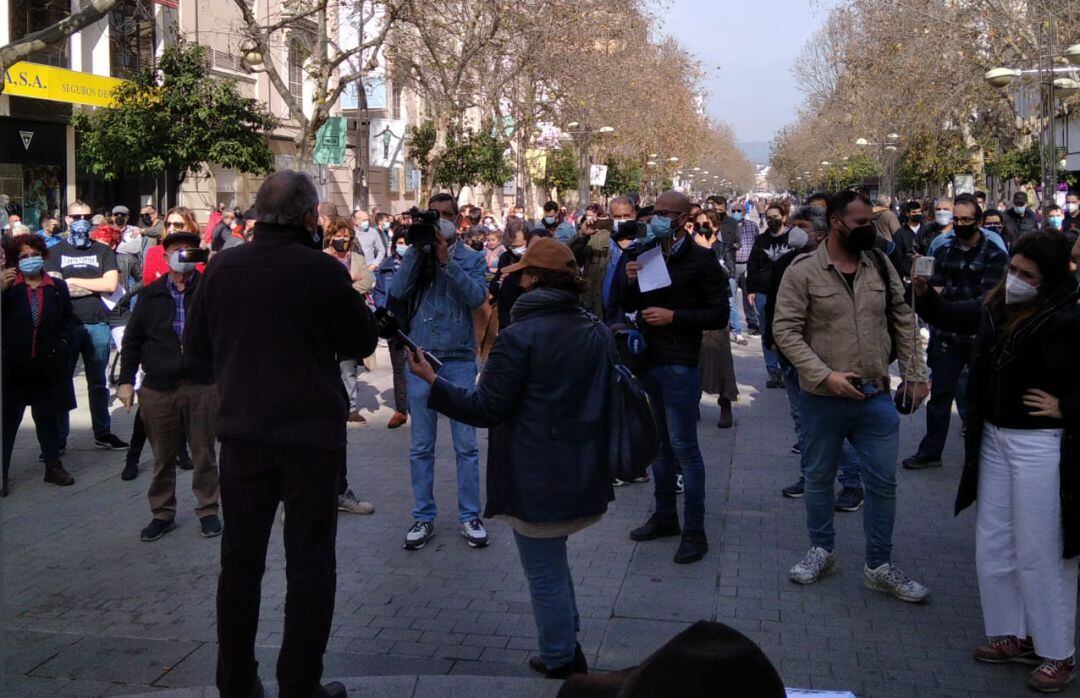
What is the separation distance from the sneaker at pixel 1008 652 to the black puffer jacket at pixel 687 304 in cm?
206

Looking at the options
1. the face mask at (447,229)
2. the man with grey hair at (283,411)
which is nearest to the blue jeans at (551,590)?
the man with grey hair at (283,411)

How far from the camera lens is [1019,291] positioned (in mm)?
4438

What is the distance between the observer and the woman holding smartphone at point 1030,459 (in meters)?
4.33

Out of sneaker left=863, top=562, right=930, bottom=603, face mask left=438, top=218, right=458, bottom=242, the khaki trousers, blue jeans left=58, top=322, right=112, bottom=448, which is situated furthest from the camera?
blue jeans left=58, top=322, right=112, bottom=448

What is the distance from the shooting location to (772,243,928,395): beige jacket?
5141 millimetres

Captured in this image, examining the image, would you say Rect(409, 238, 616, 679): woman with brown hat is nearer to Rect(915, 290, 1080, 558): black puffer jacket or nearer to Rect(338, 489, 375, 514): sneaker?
Rect(915, 290, 1080, 558): black puffer jacket

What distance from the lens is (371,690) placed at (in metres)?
4.21

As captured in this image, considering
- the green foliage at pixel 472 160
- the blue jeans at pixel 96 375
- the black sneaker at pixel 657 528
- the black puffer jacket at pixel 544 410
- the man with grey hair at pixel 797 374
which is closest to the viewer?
the black puffer jacket at pixel 544 410

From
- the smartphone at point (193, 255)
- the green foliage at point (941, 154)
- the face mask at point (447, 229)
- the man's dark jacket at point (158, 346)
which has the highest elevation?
the green foliage at point (941, 154)

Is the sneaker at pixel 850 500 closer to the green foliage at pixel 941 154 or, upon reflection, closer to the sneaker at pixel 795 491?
the sneaker at pixel 795 491

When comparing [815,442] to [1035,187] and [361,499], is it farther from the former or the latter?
[1035,187]

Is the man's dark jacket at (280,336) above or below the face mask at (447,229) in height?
below

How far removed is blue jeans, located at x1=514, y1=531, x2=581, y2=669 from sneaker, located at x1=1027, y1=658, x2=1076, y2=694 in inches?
74.2

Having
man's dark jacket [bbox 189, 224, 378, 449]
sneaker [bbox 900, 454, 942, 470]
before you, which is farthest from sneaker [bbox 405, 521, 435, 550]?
sneaker [bbox 900, 454, 942, 470]
